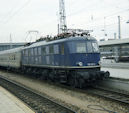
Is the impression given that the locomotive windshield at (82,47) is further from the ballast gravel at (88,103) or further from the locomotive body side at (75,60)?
the ballast gravel at (88,103)

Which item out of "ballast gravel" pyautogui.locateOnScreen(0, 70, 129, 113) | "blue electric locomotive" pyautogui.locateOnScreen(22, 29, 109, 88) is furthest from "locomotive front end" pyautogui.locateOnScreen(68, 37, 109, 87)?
"ballast gravel" pyautogui.locateOnScreen(0, 70, 129, 113)

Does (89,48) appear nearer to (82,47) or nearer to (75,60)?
(82,47)

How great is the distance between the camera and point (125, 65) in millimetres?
18922

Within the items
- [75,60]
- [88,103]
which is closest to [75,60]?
[75,60]

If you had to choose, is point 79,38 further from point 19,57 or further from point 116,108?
point 19,57

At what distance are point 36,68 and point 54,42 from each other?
15.9 feet

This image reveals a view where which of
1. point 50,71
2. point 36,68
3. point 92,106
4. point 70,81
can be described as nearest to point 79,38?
point 70,81

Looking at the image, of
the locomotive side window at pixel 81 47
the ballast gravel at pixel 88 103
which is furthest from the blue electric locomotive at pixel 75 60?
the ballast gravel at pixel 88 103

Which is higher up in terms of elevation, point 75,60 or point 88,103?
point 75,60

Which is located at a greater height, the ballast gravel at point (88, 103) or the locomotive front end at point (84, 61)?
the locomotive front end at point (84, 61)

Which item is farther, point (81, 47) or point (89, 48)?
point (89, 48)

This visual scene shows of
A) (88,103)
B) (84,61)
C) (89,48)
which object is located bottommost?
(88,103)

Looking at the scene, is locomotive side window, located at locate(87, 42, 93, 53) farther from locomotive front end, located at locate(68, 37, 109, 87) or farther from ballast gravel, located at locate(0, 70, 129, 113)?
ballast gravel, located at locate(0, 70, 129, 113)

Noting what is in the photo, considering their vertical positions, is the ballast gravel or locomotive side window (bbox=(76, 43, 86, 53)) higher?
locomotive side window (bbox=(76, 43, 86, 53))
